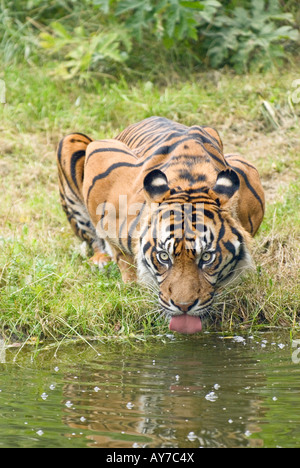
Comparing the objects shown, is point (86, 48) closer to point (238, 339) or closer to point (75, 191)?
point (75, 191)

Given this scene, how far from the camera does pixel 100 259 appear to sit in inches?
263

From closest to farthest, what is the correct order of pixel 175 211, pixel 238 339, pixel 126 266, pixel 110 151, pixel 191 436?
pixel 191 436, pixel 175 211, pixel 238 339, pixel 126 266, pixel 110 151

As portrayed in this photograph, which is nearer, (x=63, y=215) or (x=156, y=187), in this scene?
(x=156, y=187)

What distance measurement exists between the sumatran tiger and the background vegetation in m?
0.52

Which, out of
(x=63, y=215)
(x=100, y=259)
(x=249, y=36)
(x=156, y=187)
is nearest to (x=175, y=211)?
(x=156, y=187)

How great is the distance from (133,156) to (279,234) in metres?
1.30

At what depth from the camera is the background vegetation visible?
269 inches

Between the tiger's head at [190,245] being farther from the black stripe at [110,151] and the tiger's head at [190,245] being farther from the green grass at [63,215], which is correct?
the black stripe at [110,151]

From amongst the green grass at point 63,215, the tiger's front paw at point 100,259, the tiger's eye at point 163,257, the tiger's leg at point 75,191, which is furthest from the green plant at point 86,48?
the tiger's eye at point 163,257

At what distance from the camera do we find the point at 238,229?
538 cm

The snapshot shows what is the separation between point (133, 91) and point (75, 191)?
270cm

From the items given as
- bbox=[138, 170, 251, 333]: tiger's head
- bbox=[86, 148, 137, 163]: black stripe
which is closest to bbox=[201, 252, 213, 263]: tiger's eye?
bbox=[138, 170, 251, 333]: tiger's head

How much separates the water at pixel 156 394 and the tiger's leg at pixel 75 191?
1.61 metres

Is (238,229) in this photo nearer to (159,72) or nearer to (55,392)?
(55,392)
